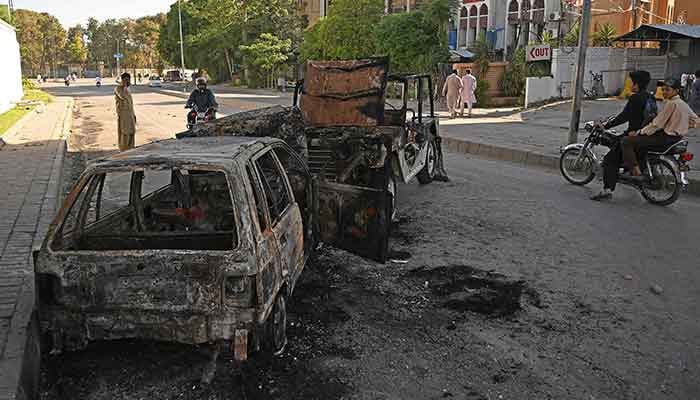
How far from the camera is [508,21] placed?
115 ft

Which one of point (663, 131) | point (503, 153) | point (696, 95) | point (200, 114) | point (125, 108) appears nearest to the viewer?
point (663, 131)

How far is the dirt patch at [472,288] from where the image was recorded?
497 centimetres

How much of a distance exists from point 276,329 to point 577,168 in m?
7.39

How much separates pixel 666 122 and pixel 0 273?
26.3 ft

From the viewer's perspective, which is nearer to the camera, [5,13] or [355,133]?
[355,133]

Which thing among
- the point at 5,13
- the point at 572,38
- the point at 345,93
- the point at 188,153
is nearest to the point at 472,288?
the point at 188,153

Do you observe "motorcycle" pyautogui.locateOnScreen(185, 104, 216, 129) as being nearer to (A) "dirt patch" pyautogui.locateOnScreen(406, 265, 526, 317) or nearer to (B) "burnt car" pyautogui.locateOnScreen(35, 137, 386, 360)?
(A) "dirt patch" pyautogui.locateOnScreen(406, 265, 526, 317)

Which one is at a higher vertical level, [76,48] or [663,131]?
[76,48]

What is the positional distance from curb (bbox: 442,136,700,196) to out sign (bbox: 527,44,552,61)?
40.4ft

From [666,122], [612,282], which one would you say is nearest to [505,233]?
[612,282]

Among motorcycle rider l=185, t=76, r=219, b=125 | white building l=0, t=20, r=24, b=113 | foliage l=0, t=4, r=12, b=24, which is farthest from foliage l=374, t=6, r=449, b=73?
foliage l=0, t=4, r=12, b=24

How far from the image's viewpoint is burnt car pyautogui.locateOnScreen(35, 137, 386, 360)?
11.7ft

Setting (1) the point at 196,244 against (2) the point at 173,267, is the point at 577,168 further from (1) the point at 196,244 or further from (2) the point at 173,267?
(2) the point at 173,267

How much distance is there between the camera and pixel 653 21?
34.2m
